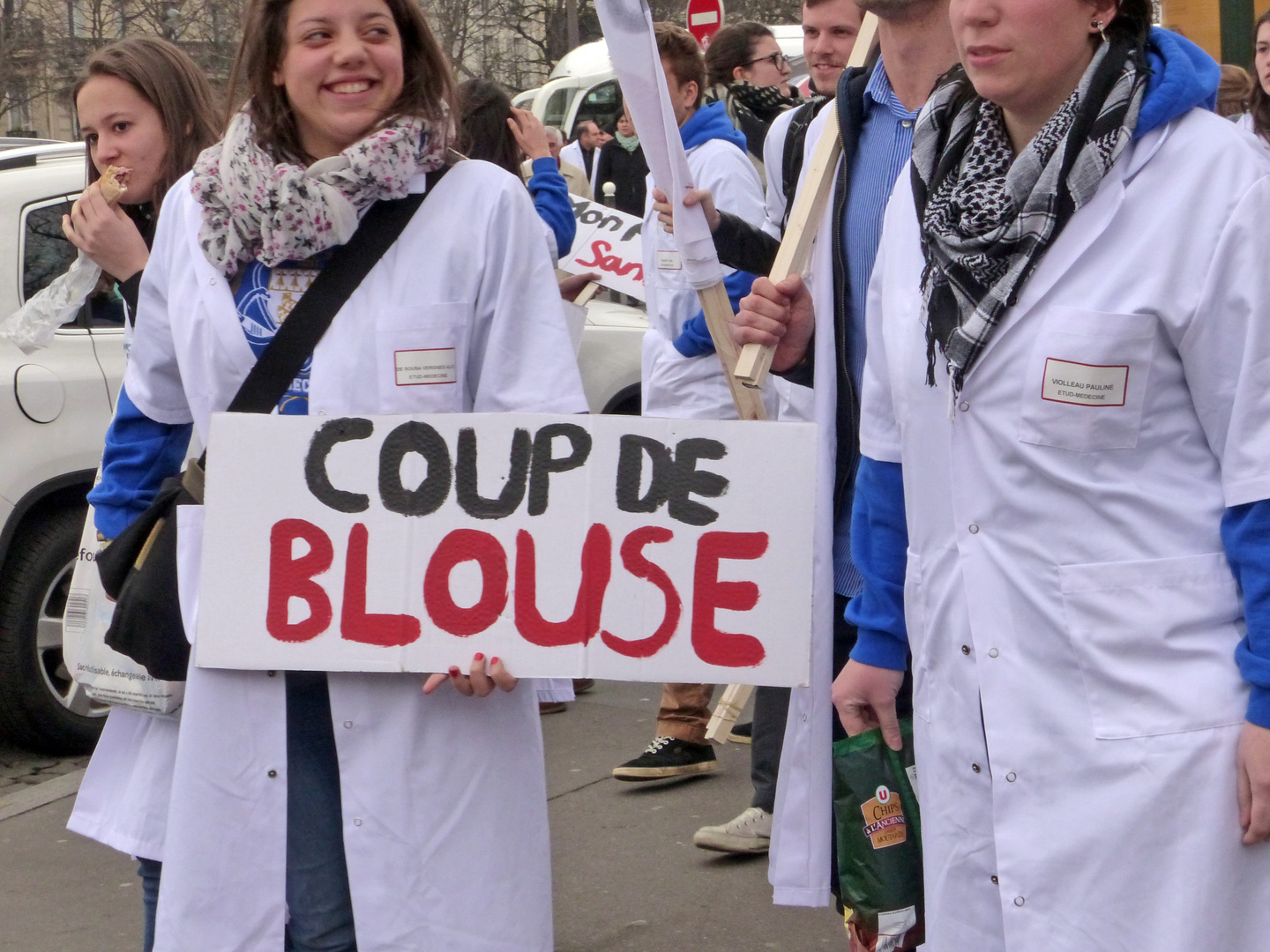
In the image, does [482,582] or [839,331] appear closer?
[482,582]

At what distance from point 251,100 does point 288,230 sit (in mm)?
357

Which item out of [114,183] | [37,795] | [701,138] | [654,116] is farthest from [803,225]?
[37,795]

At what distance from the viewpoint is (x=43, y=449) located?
5609mm

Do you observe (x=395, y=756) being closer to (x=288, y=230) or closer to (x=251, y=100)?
(x=288, y=230)

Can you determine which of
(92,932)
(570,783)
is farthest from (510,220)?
(570,783)

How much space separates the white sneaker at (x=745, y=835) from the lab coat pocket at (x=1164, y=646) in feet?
8.65

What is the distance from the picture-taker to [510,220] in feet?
8.82

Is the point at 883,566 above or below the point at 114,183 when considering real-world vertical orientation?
below

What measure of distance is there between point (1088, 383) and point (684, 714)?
133 inches

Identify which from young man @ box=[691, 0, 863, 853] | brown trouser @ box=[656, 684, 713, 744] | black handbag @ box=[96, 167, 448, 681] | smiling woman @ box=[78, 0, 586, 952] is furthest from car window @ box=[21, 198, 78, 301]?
smiling woman @ box=[78, 0, 586, 952]

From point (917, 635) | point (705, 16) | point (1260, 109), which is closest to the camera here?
point (917, 635)

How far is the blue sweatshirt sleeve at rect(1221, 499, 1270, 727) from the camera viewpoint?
80.4 inches

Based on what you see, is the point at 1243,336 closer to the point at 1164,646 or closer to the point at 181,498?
the point at 1164,646

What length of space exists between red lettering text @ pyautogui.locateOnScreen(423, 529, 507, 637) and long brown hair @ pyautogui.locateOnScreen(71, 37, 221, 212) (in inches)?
51.1
